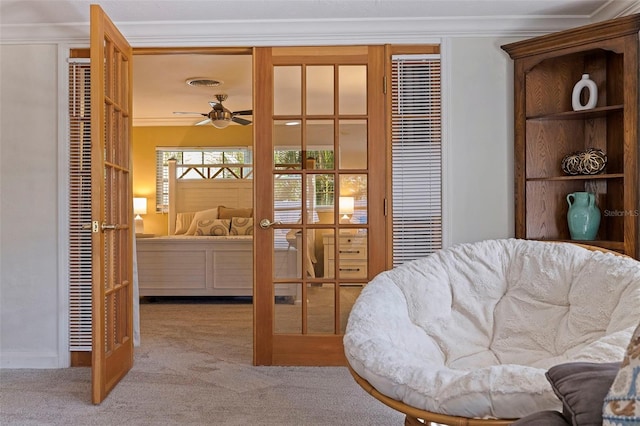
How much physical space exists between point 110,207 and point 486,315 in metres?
2.11

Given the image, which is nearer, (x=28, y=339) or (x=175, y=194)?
(x=28, y=339)

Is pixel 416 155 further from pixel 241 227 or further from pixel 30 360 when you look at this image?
pixel 241 227

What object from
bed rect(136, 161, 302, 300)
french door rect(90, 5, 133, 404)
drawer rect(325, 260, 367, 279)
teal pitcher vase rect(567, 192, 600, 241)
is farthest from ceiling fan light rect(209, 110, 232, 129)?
teal pitcher vase rect(567, 192, 600, 241)

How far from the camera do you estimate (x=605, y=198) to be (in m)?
3.02

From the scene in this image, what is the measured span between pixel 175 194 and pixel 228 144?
1058 millimetres

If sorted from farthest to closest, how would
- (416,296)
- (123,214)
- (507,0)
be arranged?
1. (123,214)
2. (507,0)
3. (416,296)

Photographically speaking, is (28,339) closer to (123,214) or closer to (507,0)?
(123,214)

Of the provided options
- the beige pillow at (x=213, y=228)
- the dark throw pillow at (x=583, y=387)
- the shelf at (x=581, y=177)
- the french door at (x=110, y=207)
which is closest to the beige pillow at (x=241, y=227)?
the beige pillow at (x=213, y=228)

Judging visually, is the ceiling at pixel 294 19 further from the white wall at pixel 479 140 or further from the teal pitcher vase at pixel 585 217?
the teal pitcher vase at pixel 585 217

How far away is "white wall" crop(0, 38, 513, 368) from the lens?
317 cm

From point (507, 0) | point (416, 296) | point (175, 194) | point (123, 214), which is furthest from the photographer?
point (175, 194)

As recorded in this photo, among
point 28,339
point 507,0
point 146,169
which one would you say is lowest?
point 28,339

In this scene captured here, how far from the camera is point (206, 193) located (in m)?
7.19

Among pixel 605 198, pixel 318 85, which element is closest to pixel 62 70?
pixel 318 85
